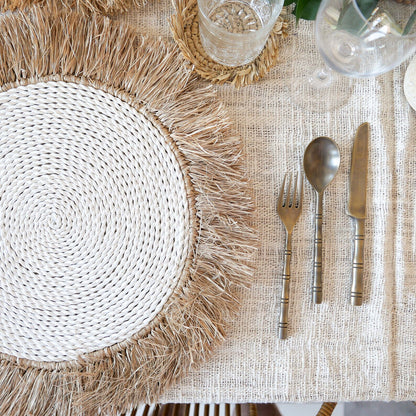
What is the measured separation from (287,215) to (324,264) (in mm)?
94

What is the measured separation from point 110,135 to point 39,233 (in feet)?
0.55

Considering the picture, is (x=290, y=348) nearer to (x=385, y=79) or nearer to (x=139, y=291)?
(x=139, y=291)

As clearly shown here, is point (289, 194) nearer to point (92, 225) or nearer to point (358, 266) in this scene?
point (358, 266)

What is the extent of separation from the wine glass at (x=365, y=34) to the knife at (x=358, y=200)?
0.12 meters

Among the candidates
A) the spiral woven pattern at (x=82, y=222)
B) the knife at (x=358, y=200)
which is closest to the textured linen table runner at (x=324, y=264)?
the knife at (x=358, y=200)

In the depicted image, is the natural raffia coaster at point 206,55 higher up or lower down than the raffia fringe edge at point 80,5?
lower down

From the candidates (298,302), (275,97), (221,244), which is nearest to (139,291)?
(221,244)

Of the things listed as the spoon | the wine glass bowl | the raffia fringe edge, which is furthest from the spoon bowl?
the raffia fringe edge

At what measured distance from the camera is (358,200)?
0.61m

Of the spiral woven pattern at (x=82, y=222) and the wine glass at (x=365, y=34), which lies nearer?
the wine glass at (x=365, y=34)

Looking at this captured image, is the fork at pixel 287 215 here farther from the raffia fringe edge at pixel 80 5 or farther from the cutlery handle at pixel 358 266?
the raffia fringe edge at pixel 80 5

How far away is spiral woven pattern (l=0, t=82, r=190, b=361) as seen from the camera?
560 millimetres

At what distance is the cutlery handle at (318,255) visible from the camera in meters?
0.60

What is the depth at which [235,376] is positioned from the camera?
59cm
